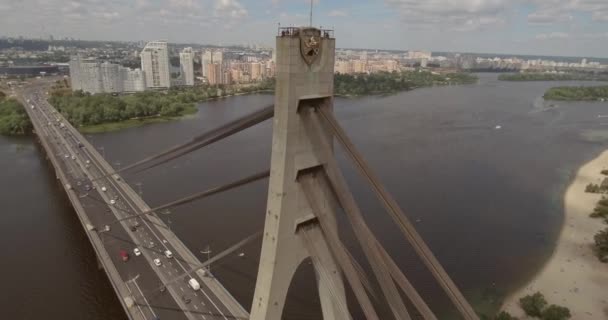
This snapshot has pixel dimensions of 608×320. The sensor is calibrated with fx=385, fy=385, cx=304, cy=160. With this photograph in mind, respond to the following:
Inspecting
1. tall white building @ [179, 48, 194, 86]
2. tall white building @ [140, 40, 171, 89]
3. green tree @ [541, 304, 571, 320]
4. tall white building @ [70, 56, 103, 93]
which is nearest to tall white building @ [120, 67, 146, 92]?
tall white building @ [140, 40, 171, 89]

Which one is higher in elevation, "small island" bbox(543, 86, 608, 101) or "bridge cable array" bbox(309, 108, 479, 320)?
"bridge cable array" bbox(309, 108, 479, 320)

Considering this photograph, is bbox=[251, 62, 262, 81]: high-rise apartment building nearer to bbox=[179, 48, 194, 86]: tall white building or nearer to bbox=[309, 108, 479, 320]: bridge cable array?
bbox=[179, 48, 194, 86]: tall white building

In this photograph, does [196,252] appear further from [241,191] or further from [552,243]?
[552,243]

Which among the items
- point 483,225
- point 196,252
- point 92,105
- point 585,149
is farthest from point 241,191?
point 585,149

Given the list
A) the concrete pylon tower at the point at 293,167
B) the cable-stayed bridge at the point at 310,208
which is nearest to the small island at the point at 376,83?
the cable-stayed bridge at the point at 310,208

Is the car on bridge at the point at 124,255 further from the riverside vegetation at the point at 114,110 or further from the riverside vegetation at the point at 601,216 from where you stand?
the riverside vegetation at the point at 114,110

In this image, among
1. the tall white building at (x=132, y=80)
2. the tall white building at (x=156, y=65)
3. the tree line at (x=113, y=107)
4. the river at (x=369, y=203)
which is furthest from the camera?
the tall white building at (x=156, y=65)
